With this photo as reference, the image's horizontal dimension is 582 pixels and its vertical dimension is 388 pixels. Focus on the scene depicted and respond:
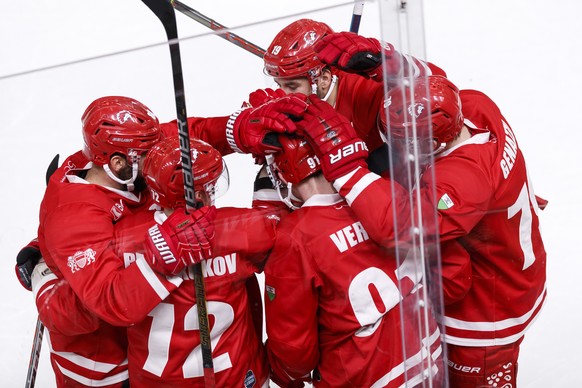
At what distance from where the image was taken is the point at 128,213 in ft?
6.13

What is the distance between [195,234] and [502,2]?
97 cm

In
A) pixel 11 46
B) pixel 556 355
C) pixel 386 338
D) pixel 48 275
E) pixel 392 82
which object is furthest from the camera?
pixel 11 46

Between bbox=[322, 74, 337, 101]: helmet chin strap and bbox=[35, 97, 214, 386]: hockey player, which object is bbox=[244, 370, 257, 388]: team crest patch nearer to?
bbox=[35, 97, 214, 386]: hockey player

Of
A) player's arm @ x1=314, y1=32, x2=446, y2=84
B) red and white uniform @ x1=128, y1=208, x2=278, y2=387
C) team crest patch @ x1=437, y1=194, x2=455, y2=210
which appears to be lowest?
red and white uniform @ x1=128, y1=208, x2=278, y2=387

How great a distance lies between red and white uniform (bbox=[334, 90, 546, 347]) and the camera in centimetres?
172

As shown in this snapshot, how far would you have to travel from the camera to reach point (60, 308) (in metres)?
1.88

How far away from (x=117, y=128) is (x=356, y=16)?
0.50 metres

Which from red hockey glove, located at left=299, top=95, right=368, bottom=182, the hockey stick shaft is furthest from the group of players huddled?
the hockey stick shaft

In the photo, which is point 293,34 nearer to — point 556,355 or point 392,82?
point 392,82

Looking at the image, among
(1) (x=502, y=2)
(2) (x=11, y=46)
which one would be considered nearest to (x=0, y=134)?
(1) (x=502, y=2)

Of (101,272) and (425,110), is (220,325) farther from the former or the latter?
(425,110)

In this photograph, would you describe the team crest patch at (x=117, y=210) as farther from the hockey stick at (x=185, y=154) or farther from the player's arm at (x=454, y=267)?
the player's arm at (x=454, y=267)

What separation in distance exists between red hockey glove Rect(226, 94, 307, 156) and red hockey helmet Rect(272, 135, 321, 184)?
2cm

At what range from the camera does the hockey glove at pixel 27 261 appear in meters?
2.00
